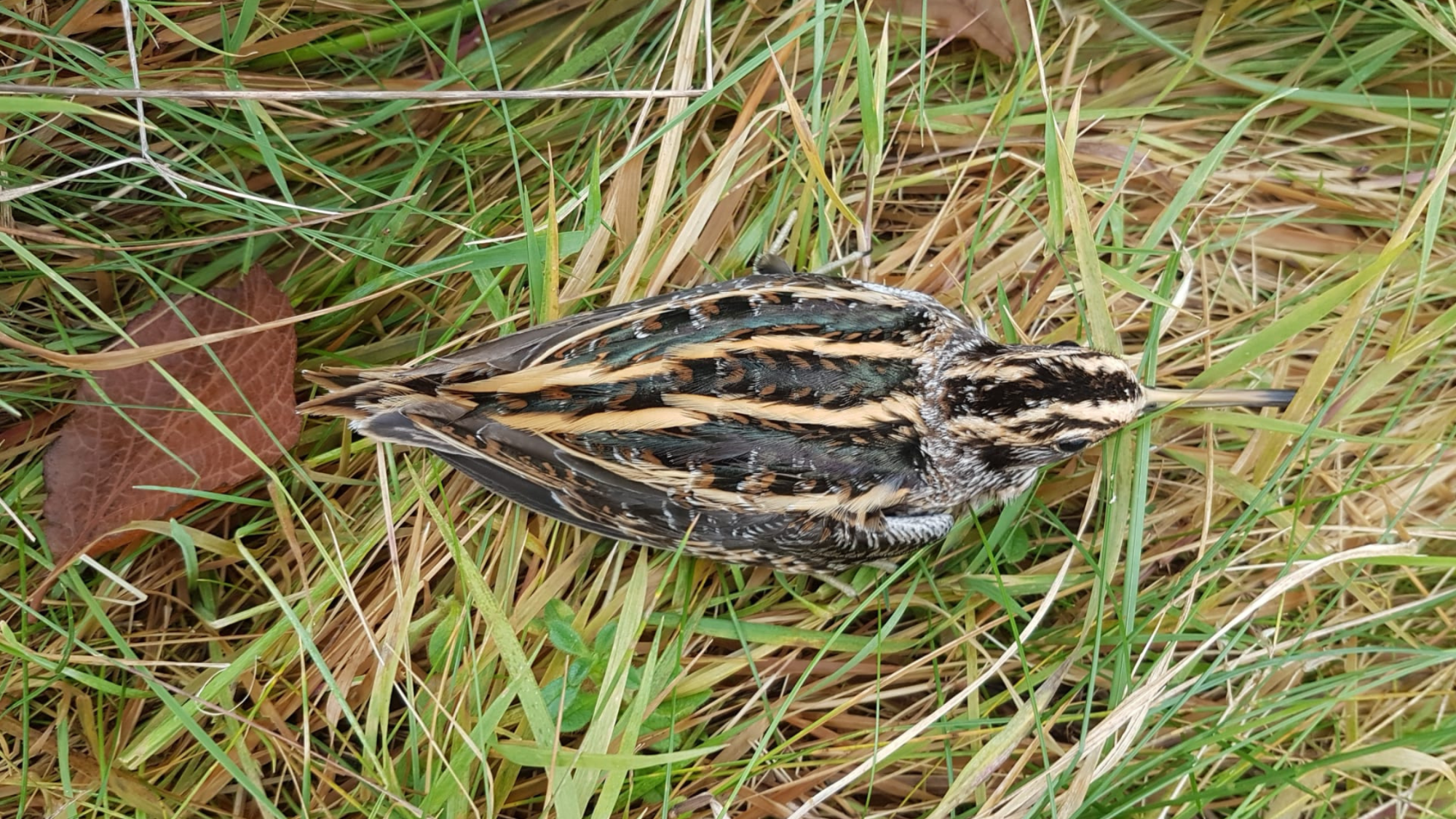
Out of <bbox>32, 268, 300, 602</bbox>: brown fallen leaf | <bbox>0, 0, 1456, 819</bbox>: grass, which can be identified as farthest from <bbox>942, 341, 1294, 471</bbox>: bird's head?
<bbox>32, 268, 300, 602</bbox>: brown fallen leaf

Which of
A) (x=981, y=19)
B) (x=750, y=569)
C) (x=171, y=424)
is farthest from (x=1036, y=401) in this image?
(x=171, y=424)

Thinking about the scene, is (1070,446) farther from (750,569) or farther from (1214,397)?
(750,569)

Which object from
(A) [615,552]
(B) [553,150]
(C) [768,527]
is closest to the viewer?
(C) [768,527]

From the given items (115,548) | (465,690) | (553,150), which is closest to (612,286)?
(553,150)

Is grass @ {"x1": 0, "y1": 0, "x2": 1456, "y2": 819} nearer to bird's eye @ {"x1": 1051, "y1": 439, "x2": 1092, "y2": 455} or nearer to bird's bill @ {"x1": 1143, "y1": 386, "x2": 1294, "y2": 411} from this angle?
bird's bill @ {"x1": 1143, "y1": 386, "x2": 1294, "y2": 411}

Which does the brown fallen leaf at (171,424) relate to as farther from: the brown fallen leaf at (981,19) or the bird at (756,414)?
the brown fallen leaf at (981,19)

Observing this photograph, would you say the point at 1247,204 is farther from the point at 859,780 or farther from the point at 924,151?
the point at 859,780
